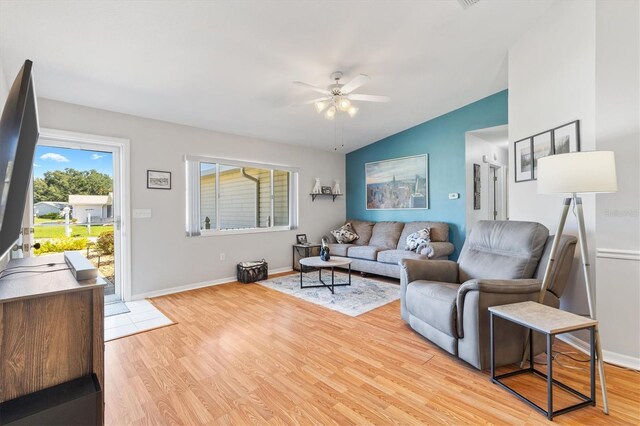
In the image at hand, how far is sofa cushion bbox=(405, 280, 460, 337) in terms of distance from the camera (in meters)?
2.20

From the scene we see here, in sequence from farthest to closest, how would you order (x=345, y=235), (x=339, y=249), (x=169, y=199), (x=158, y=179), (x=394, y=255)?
(x=345, y=235), (x=339, y=249), (x=394, y=255), (x=169, y=199), (x=158, y=179)

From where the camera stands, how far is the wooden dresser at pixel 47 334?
102cm

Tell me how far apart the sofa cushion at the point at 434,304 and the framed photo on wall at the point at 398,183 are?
2934mm

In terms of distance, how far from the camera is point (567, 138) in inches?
100

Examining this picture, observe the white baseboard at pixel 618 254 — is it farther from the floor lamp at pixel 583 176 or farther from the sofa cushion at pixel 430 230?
the sofa cushion at pixel 430 230

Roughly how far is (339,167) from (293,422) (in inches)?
213

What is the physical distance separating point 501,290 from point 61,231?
4420 millimetres

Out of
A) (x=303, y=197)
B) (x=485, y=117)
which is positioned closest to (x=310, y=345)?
(x=303, y=197)

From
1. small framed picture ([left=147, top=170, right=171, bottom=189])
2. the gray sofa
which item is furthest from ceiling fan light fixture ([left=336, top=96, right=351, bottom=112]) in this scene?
small framed picture ([left=147, top=170, right=171, bottom=189])

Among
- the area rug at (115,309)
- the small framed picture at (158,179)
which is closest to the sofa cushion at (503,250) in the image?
the area rug at (115,309)

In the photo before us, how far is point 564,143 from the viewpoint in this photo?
257 cm

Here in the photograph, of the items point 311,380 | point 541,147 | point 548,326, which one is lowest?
point 311,380

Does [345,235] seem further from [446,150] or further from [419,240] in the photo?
[446,150]

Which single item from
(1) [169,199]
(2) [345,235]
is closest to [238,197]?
(1) [169,199]
